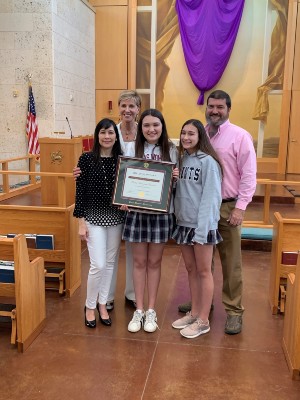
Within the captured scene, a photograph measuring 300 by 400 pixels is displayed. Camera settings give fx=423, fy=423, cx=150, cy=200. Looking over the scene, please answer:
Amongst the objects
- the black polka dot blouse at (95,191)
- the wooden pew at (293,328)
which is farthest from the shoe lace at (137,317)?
the wooden pew at (293,328)

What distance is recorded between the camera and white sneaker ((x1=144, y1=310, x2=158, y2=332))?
9.99 ft

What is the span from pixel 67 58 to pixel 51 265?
6.67 meters

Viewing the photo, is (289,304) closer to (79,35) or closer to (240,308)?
(240,308)

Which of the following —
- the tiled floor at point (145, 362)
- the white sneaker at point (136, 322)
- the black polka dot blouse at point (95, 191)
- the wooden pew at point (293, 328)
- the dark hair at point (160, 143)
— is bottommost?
the tiled floor at point (145, 362)

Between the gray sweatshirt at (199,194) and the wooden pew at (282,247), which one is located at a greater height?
the gray sweatshirt at (199,194)

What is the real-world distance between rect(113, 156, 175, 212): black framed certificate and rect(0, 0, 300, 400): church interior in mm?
748

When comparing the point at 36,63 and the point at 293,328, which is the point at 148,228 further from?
the point at 36,63

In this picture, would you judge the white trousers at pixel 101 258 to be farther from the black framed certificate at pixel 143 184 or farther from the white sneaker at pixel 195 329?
the white sneaker at pixel 195 329

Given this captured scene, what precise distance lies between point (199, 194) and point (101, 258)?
836 millimetres

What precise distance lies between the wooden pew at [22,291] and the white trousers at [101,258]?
0.37 m

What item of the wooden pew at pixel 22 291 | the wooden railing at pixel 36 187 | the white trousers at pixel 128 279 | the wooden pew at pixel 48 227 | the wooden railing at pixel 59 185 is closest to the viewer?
the wooden pew at pixel 22 291

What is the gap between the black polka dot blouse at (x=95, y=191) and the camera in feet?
9.62

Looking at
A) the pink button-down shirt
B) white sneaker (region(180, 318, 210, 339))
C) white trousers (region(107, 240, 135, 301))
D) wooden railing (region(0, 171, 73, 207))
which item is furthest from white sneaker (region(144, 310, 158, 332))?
wooden railing (region(0, 171, 73, 207))

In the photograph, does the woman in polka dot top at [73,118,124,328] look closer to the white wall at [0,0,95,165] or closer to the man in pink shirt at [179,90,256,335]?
the man in pink shirt at [179,90,256,335]
